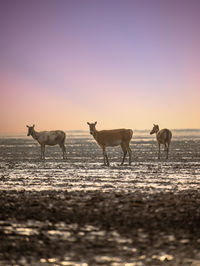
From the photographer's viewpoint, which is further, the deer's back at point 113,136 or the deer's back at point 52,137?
the deer's back at point 52,137

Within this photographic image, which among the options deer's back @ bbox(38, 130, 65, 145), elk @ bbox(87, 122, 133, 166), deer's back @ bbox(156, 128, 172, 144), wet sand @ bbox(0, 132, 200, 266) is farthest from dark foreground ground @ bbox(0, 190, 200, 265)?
deer's back @ bbox(38, 130, 65, 145)

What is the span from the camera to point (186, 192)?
11055 mm

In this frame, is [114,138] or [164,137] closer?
[114,138]

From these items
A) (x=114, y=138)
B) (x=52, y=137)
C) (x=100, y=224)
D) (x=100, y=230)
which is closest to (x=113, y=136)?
(x=114, y=138)

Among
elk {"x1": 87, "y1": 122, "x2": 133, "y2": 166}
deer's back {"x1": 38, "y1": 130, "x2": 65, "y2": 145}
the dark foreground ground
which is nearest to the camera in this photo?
the dark foreground ground

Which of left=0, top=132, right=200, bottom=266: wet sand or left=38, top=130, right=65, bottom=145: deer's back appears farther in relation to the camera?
left=38, top=130, right=65, bottom=145: deer's back

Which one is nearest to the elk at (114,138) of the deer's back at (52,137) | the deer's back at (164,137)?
the deer's back at (164,137)

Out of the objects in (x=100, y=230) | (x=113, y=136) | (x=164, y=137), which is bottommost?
(x=100, y=230)

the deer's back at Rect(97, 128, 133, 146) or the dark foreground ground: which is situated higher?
the deer's back at Rect(97, 128, 133, 146)

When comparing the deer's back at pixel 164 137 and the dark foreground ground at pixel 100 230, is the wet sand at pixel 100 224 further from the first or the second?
the deer's back at pixel 164 137

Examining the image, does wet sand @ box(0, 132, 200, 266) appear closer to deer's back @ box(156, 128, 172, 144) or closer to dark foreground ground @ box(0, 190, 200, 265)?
dark foreground ground @ box(0, 190, 200, 265)

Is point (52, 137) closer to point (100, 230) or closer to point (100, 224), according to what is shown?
point (100, 224)

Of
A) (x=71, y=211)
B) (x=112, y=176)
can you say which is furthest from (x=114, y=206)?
(x=112, y=176)

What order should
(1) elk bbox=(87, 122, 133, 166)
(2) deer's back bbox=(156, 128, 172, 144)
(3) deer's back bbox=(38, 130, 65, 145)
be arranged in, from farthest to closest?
(3) deer's back bbox=(38, 130, 65, 145) < (2) deer's back bbox=(156, 128, 172, 144) < (1) elk bbox=(87, 122, 133, 166)
